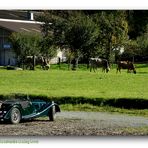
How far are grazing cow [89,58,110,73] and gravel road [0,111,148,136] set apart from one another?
83 centimetres

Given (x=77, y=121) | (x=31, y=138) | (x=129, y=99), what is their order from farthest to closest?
1. (x=129, y=99)
2. (x=77, y=121)
3. (x=31, y=138)

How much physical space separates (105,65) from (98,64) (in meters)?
0.20

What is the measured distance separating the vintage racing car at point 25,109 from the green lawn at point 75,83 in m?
0.49

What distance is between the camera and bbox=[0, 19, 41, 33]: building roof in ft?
39.0

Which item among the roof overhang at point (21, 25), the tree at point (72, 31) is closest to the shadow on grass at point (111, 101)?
the tree at point (72, 31)

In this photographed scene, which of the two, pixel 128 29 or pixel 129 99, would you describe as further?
→ pixel 129 99

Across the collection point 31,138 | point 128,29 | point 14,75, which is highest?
point 128,29

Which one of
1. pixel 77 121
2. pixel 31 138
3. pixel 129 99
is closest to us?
pixel 31 138

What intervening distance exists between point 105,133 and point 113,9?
2028 millimetres

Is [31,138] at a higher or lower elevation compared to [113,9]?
lower

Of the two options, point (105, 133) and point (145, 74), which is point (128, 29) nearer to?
point (145, 74)

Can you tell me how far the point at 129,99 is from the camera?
41.1 ft

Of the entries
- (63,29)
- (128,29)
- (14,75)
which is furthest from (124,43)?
(14,75)

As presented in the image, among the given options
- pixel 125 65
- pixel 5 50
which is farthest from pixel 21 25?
pixel 125 65
